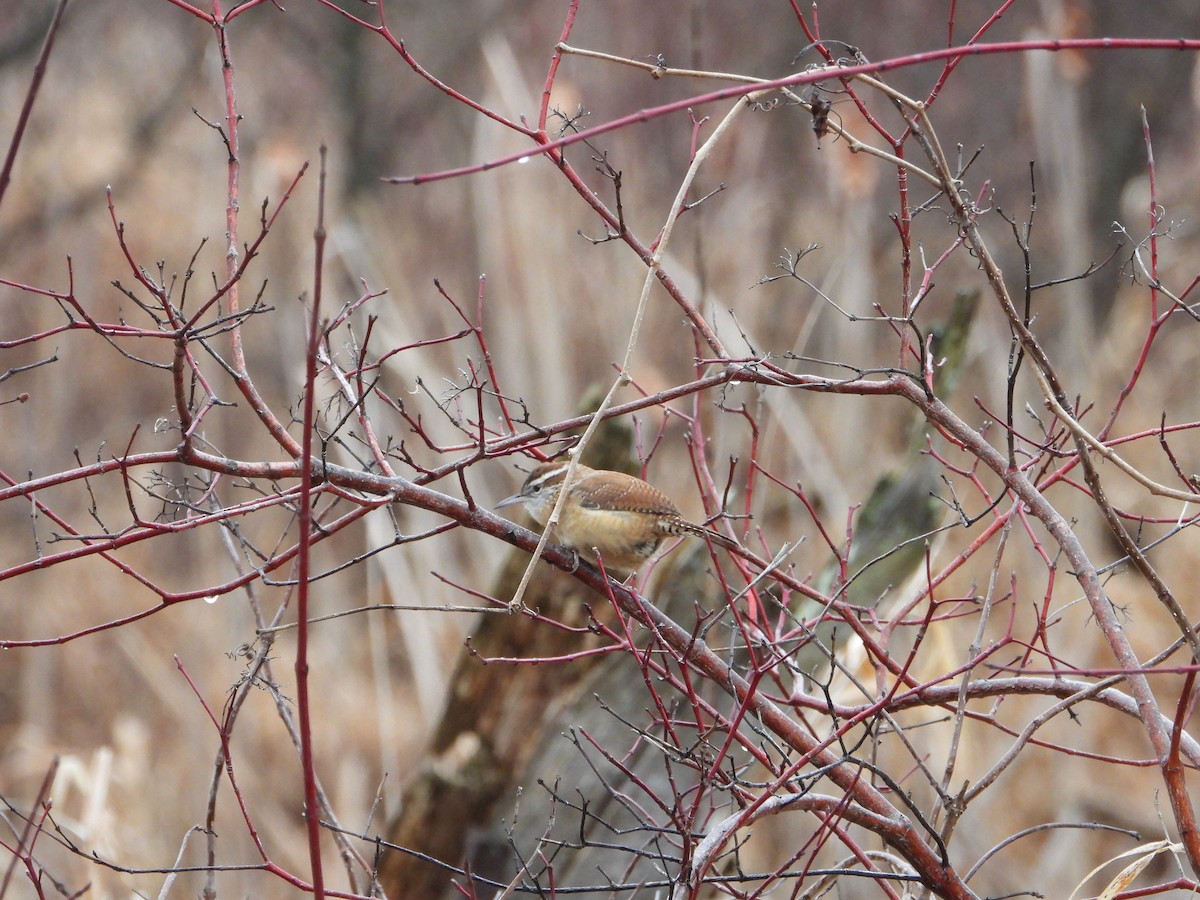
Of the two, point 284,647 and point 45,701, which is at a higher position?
point 284,647

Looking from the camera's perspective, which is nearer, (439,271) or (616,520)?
(616,520)

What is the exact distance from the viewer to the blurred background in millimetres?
5652

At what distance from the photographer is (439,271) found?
9.03 metres

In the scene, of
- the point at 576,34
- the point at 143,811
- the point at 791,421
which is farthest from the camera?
the point at 576,34

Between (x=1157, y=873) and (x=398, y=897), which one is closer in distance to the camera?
(x=398, y=897)

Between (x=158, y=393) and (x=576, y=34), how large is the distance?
14.2 feet

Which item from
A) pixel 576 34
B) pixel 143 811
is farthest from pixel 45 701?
pixel 576 34

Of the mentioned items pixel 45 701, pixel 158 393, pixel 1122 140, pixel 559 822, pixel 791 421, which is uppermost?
pixel 1122 140

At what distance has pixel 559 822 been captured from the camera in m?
3.54

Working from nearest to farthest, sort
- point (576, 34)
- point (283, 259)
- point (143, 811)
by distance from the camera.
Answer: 1. point (143, 811)
2. point (283, 259)
3. point (576, 34)

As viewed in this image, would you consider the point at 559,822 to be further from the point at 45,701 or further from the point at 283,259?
the point at 283,259

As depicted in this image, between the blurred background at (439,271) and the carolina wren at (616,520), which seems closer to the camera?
the carolina wren at (616,520)

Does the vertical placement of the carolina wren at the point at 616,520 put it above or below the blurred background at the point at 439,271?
below

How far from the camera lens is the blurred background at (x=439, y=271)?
5652 millimetres
